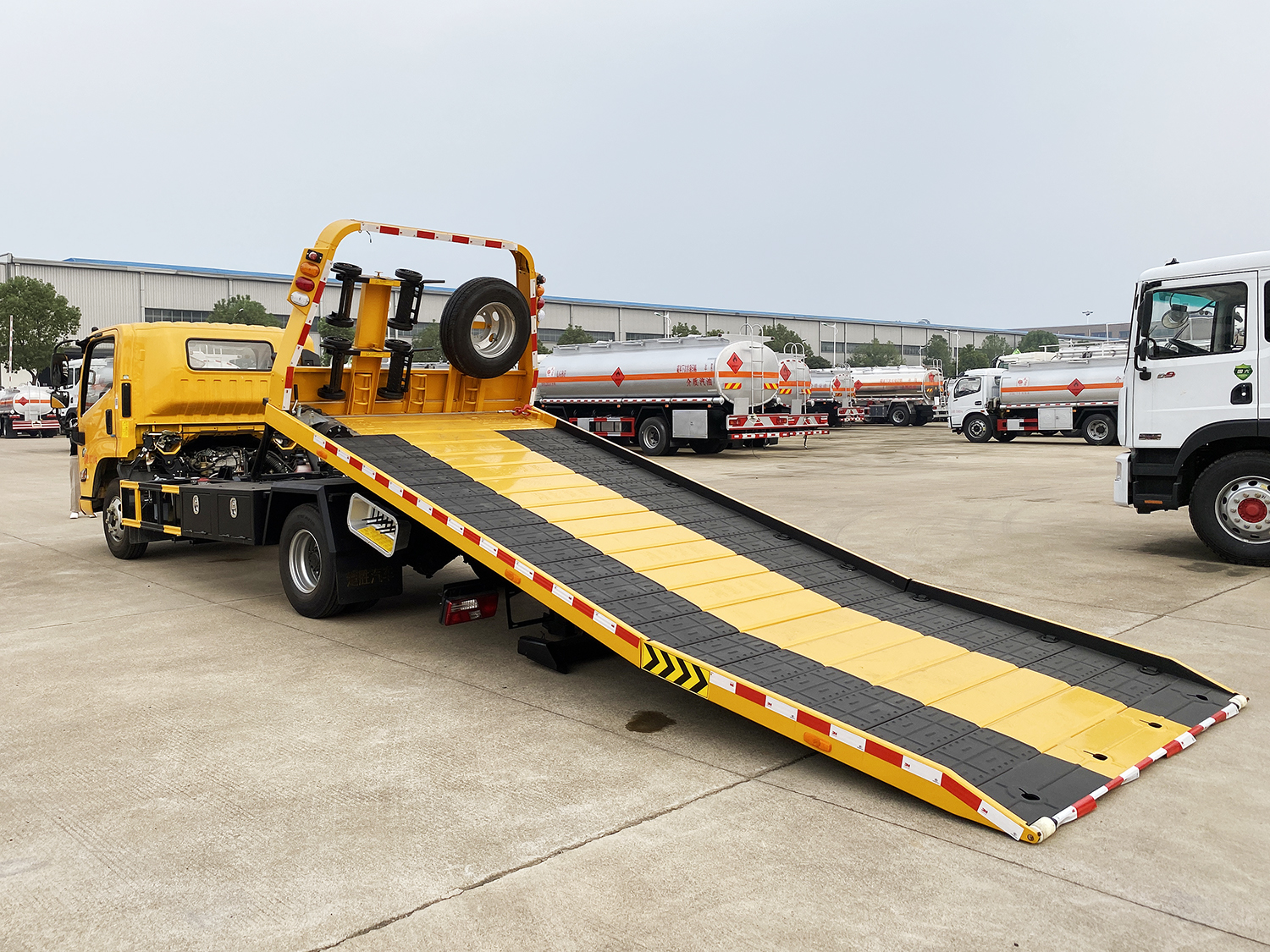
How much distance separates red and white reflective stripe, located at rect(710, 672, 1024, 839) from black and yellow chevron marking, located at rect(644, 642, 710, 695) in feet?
0.22

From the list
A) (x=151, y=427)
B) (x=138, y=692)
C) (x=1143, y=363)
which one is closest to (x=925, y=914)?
(x=138, y=692)

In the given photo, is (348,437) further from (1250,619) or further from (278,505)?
(1250,619)

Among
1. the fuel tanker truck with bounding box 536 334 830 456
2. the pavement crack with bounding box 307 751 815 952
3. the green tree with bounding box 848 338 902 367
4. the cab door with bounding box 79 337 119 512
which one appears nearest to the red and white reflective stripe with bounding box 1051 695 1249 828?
the pavement crack with bounding box 307 751 815 952

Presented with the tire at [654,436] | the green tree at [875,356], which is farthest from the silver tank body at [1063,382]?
the green tree at [875,356]

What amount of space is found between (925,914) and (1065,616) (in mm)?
4469

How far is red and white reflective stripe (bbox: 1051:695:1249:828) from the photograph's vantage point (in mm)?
3650

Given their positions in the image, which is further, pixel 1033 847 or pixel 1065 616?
pixel 1065 616

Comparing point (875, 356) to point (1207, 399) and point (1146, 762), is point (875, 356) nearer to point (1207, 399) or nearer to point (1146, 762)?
point (1207, 399)

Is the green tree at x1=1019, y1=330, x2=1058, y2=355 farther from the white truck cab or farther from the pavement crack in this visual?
the pavement crack

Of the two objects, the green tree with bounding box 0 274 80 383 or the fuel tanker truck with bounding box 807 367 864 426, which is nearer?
the fuel tanker truck with bounding box 807 367 864 426

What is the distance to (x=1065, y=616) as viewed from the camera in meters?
6.96

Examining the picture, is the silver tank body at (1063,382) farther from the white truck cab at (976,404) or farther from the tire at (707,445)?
the tire at (707,445)

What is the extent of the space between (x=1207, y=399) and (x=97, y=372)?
1046cm

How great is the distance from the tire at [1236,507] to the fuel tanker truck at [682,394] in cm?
1502
